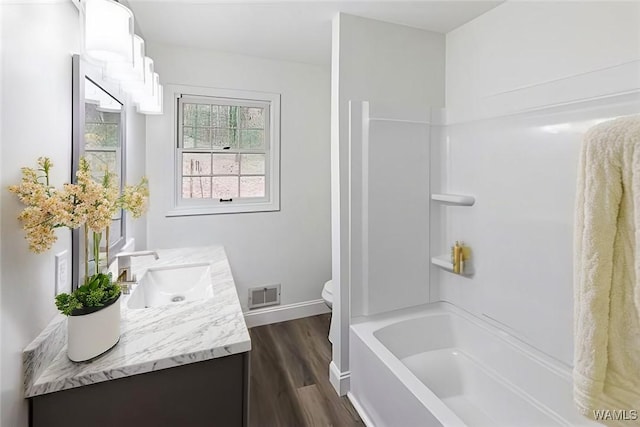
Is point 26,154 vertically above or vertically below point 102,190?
above

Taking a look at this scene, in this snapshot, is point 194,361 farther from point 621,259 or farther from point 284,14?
point 284,14

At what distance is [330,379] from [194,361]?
136cm

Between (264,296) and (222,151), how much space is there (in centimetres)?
139

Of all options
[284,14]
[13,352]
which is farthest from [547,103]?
[13,352]

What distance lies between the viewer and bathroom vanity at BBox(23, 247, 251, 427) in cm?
91

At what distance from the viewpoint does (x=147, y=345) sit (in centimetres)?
106

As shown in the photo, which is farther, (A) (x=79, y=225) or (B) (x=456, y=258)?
(B) (x=456, y=258)

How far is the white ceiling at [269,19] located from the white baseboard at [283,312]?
2302mm

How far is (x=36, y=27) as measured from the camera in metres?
0.94

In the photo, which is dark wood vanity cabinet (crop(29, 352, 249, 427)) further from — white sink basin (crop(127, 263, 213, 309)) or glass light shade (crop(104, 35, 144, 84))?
Result: glass light shade (crop(104, 35, 144, 84))

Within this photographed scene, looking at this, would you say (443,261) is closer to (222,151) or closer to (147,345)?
(147,345)

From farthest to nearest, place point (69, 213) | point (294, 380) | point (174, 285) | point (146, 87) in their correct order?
point (294, 380), point (174, 285), point (146, 87), point (69, 213)

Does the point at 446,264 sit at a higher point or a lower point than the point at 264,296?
higher

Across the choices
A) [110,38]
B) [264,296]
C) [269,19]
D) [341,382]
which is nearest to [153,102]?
[110,38]
